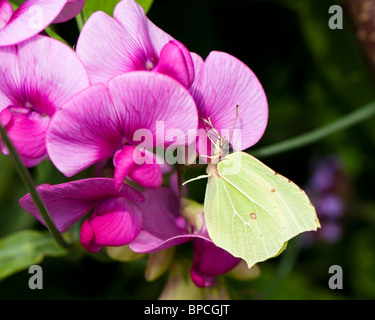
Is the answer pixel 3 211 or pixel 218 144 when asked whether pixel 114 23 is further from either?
pixel 3 211

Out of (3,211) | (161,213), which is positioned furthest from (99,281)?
(161,213)

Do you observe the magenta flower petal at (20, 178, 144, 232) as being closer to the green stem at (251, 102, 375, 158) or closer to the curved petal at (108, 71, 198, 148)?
the curved petal at (108, 71, 198, 148)

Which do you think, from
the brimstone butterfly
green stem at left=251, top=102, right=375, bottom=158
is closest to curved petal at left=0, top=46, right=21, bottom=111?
the brimstone butterfly

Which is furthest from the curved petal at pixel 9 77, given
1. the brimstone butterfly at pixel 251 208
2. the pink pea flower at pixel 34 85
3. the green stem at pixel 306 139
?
the green stem at pixel 306 139

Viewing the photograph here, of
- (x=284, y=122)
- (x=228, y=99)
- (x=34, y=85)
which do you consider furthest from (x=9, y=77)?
(x=284, y=122)

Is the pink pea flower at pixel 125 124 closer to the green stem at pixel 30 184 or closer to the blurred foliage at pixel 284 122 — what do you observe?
the green stem at pixel 30 184
